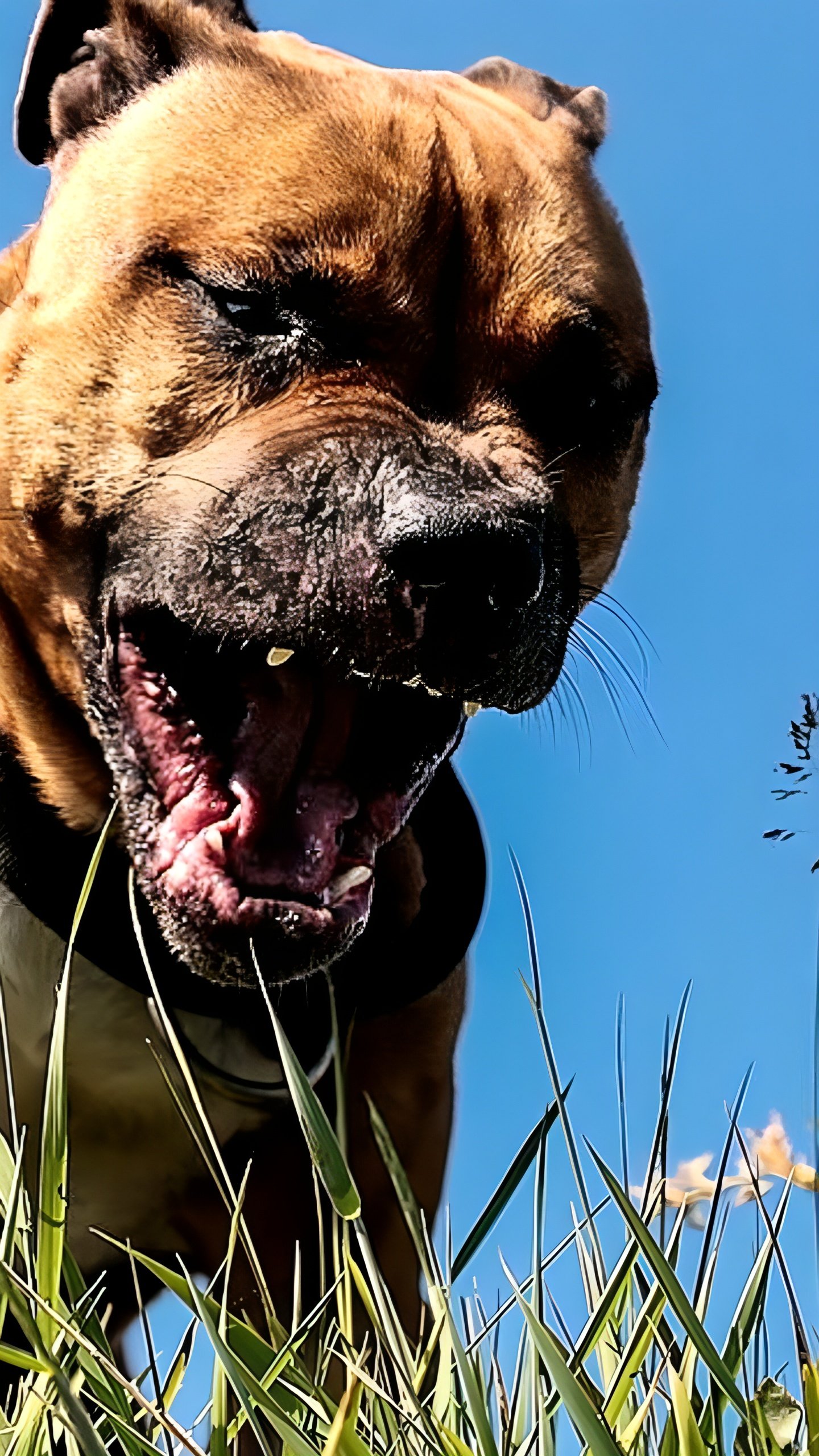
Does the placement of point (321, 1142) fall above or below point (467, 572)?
below

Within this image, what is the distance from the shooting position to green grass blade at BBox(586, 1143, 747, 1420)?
102cm

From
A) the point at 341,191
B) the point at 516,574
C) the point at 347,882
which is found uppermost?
the point at 341,191

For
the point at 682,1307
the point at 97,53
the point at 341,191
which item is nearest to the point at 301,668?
the point at 341,191

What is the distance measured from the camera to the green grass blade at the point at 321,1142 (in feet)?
3.62

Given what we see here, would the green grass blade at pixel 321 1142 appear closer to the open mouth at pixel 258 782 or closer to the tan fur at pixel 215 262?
the open mouth at pixel 258 782

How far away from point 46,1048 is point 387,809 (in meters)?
0.74

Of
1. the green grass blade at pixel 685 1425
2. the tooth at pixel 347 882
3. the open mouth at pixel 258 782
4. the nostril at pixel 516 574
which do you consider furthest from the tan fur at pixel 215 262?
the green grass blade at pixel 685 1425

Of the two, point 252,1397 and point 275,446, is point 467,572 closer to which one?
point 275,446

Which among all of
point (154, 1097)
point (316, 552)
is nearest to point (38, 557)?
point (316, 552)

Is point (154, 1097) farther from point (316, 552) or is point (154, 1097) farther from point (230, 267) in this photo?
point (230, 267)

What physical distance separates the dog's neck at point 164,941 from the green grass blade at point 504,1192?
134 cm

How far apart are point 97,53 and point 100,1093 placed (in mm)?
2040

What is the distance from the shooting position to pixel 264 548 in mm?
2445

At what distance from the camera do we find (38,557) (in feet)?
8.79
